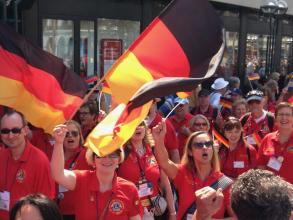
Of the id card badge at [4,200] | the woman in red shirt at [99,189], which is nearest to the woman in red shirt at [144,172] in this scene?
the woman in red shirt at [99,189]

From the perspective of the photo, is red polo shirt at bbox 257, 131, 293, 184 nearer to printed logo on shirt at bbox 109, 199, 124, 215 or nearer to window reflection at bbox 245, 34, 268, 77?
printed logo on shirt at bbox 109, 199, 124, 215

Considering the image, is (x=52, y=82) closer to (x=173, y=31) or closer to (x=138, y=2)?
(x=173, y=31)

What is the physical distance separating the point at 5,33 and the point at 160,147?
187 cm

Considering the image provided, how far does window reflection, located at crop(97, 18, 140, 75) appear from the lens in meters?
10.6

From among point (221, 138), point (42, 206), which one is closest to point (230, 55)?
point (221, 138)

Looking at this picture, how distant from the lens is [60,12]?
934 centimetres

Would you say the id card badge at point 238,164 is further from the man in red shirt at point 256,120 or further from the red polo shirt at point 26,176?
the red polo shirt at point 26,176

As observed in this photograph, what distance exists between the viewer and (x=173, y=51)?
15.2 ft

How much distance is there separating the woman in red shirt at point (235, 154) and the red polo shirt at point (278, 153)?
0.11 metres

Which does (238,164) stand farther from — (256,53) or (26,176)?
(256,53)

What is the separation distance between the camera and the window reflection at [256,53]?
59.6ft

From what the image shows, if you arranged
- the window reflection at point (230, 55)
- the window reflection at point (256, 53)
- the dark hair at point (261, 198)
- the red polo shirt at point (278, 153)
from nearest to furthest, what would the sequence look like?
the dark hair at point (261, 198) < the red polo shirt at point (278, 153) < the window reflection at point (230, 55) < the window reflection at point (256, 53)

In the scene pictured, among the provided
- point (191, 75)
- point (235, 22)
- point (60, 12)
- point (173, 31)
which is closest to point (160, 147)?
point (191, 75)

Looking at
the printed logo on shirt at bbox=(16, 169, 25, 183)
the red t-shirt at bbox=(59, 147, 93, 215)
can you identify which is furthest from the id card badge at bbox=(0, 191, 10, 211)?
the red t-shirt at bbox=(59, 147, 93, 215)
